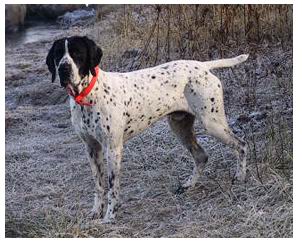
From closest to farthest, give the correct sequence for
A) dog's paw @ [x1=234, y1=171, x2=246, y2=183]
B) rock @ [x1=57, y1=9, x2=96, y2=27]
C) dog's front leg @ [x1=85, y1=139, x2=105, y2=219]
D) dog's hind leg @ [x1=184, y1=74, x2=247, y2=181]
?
dog's front leg @ [x1=85, y1=139, x2=105, y2=219], dog's hind leg @ [x1=184, y1=74, x2=247, y2=181], dog's paw @ [x1=234, y1=171, x2=246, y2=183], rock @ [x1=57, y1=9, x2=96, y2=27]

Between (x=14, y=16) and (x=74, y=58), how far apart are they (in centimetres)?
143

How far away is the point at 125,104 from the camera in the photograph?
141 inches

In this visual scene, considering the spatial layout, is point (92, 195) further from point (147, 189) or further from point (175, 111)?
point (175, 111)

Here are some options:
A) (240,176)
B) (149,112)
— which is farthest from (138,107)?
(240,176)

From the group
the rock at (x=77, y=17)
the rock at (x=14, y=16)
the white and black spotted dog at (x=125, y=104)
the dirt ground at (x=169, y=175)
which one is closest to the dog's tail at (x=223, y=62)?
the white and black spotted dog at (x=125, y=104)

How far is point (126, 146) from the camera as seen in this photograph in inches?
176

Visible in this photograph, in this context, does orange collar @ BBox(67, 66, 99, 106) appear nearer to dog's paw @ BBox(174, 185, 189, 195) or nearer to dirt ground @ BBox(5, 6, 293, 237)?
dirt ground @ BBox(5, 6, 293, 237)

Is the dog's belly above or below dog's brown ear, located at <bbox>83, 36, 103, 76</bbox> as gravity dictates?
below

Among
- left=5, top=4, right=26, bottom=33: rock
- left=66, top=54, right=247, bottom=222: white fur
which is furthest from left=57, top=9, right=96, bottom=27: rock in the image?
left=66, top=54, right=247, bottom=222: white fur

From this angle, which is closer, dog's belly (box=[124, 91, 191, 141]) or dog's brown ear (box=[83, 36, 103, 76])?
dog's brown ear (box=[83, 36, 103, 76])

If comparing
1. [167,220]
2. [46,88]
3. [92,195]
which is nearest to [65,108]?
[46,88]

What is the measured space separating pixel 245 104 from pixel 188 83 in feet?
2.51

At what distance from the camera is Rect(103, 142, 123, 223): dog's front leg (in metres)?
3.54

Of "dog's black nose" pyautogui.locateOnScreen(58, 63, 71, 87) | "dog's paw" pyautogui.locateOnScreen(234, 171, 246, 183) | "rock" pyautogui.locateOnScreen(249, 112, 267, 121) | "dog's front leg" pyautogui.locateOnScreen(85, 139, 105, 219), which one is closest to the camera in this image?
"dog's black nose" pyautogui.locateOnScreen(58, 63, 71, 87)
